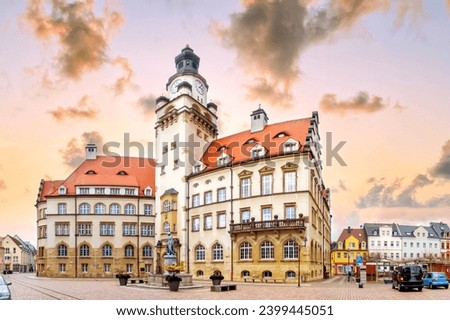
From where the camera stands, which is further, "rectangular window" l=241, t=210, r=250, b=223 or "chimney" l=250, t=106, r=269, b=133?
"chimney" l=250, t=106, r=269, b=133

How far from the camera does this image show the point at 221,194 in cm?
2545

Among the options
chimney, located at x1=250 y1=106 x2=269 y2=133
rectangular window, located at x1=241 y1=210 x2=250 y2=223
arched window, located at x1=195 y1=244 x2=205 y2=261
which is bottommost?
arched window, located at x1=195 y1=244 x2=205 y2=261

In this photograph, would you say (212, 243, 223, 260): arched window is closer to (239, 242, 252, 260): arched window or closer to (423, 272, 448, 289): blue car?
(239, 242, 252, 260): arched window

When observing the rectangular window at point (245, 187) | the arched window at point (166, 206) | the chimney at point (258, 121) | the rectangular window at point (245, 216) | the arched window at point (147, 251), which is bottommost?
the arched window at point (147, 251)

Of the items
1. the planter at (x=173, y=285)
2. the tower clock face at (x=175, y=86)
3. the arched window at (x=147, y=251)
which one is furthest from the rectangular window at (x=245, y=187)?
the arched window at (x=147, y=251)

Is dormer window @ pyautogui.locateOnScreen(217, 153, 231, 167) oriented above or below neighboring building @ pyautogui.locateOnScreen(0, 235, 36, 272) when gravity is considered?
above

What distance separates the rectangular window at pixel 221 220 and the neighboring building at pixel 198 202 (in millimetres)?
58

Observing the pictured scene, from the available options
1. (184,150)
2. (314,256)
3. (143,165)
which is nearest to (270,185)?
(314,256)

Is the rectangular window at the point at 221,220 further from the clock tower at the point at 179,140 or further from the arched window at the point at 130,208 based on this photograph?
the arched window at the point at 130,208

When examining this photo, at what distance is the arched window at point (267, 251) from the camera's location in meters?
22.2

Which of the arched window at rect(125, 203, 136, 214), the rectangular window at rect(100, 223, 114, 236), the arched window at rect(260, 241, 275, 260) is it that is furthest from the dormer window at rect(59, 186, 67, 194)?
the arched window at rect(260, 241, 275, 260)

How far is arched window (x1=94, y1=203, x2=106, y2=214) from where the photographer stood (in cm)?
3325

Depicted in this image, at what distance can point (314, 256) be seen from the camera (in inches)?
922

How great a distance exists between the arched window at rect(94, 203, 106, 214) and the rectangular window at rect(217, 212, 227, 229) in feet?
38.9
